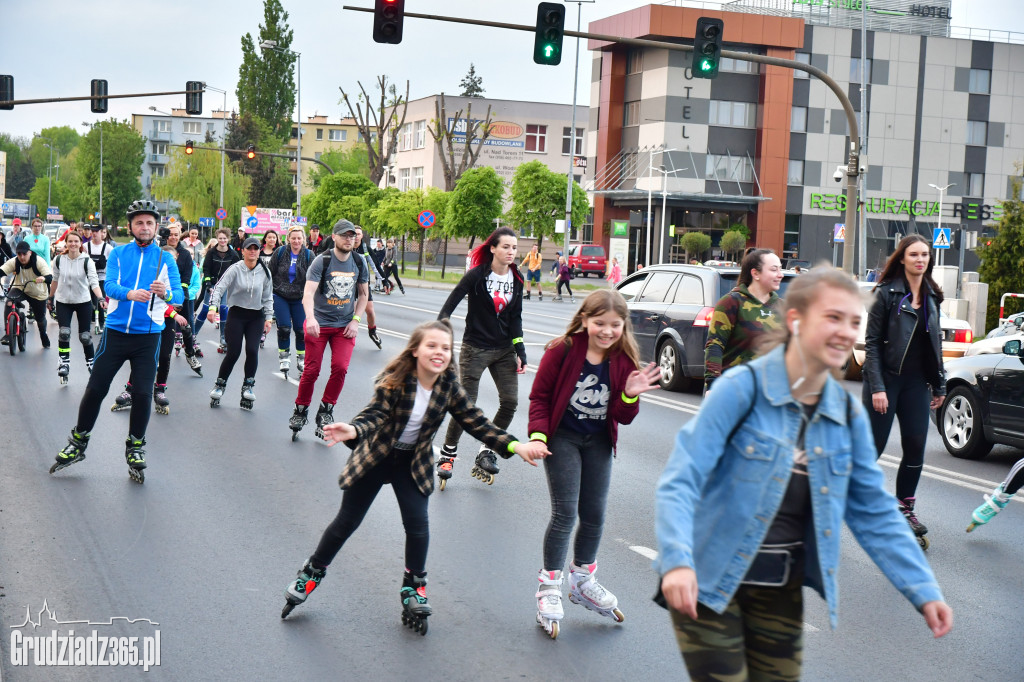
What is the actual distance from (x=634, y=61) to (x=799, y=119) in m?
10.5

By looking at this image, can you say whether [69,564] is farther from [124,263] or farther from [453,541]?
[124,263]

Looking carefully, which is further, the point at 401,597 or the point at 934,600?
the point at 401,597

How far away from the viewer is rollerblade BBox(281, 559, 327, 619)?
18.1ft

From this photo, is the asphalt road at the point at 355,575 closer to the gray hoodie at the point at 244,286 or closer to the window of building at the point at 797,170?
the gray hoodie at the point at 244,286

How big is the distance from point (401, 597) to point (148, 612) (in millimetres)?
1198

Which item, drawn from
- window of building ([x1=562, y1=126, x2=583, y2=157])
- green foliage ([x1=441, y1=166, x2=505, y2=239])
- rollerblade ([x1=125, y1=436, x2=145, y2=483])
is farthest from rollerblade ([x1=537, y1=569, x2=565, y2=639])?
window of building ([x1=562, y1=126, x2=583, y2=157])

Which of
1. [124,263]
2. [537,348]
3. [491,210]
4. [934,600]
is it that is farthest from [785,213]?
[934,600]

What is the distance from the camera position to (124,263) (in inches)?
355

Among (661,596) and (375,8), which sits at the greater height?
(375,8)

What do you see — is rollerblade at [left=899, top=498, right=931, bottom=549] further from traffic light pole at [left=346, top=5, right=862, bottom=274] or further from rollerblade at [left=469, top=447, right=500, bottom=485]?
traffic light pole at [left=346, top=5, right=862, bottom=274]

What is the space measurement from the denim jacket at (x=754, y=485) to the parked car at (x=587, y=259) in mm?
58628

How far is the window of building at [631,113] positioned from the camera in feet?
229

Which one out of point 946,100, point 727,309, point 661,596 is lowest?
point 661,596

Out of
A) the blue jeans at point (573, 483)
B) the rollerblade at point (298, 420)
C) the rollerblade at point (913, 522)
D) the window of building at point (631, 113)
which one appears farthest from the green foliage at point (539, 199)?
the blue jeans at point (573, 483)
